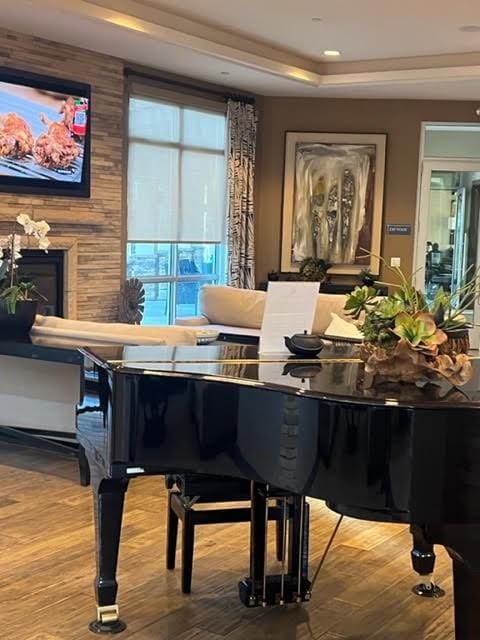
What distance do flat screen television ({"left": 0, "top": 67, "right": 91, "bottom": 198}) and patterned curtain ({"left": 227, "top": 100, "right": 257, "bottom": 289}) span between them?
7.82ft

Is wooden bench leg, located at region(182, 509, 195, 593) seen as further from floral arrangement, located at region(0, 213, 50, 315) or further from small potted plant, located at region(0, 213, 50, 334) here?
floral arrangement, located at region(0, 213, 50, 315)

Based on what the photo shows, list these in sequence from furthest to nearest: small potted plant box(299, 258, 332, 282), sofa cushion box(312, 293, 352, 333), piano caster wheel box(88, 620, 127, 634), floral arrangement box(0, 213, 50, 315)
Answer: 1. small potted plant box(299, 258, 332, 282)
2. sofa cushion box(312, 293, 352, 333)
3. floral arrangement box(0, 213, 50, 315)
4. piano caster wheel box(88, 620, 127, 634)

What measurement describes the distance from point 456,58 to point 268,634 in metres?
7.06

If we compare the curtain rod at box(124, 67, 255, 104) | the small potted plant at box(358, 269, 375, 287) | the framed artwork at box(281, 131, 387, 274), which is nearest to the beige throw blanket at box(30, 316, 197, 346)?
the small potted plant at box(358, 269, 375, 287)

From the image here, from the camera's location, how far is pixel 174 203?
9211mm

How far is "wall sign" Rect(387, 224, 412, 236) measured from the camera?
10.3 metres

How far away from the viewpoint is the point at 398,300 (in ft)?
8.86

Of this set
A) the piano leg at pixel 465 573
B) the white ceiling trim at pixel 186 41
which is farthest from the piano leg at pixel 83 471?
the white ceiling trim at pixel 186 41

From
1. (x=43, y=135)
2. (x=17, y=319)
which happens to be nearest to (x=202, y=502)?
(x=17, y=319)

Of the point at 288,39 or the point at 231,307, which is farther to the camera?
the point at 288,39

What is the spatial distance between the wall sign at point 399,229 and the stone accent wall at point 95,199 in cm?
357

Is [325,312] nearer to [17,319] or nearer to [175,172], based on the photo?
[17,319]

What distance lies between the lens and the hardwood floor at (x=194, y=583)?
9.99 feet

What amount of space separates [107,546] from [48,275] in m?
4.94
